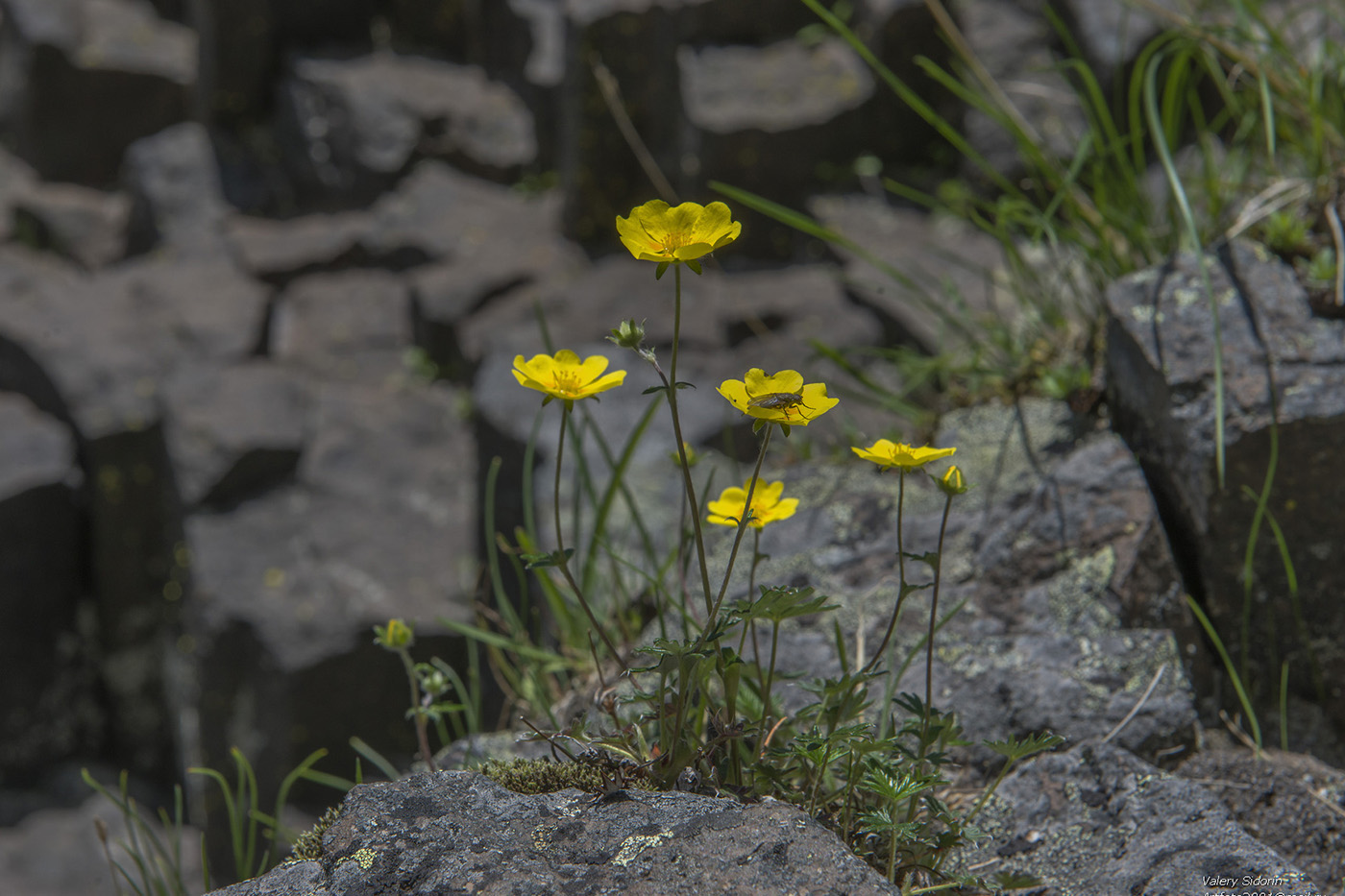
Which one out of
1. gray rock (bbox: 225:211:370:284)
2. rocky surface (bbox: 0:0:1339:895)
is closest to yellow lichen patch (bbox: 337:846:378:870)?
rocky surface (bbox: 0:0:1339:895)

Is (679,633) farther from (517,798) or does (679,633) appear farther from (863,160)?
(863,160)

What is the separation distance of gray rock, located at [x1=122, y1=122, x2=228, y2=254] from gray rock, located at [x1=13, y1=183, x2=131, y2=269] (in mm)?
226

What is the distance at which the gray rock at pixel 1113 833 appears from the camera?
3.51ft

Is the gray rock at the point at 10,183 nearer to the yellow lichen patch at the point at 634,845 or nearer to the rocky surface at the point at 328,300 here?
the rocky surface at the point at 328,300

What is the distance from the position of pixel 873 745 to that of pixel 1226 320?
1.15 metres

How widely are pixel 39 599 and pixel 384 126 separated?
345 cm

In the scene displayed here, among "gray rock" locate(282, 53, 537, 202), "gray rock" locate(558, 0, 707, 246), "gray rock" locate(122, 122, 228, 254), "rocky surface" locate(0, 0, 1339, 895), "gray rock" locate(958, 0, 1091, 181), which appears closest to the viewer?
"rocky surface" locate(0, 0, 1339, 895)

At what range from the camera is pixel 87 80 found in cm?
655

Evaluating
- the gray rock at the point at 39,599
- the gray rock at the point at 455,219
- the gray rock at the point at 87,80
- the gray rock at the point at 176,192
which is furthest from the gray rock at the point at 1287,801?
the gray rock at the point at 87,80

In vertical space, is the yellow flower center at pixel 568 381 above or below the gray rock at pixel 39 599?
above

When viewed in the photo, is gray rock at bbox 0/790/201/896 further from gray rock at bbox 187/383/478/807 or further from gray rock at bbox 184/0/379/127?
gray rock at bbox 184/0/379/127

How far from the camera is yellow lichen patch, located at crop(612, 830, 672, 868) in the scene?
3.15 ft

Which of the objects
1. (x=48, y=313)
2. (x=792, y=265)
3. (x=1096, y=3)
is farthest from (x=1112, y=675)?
(x=48, y=313)

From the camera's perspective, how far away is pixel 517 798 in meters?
1.07
